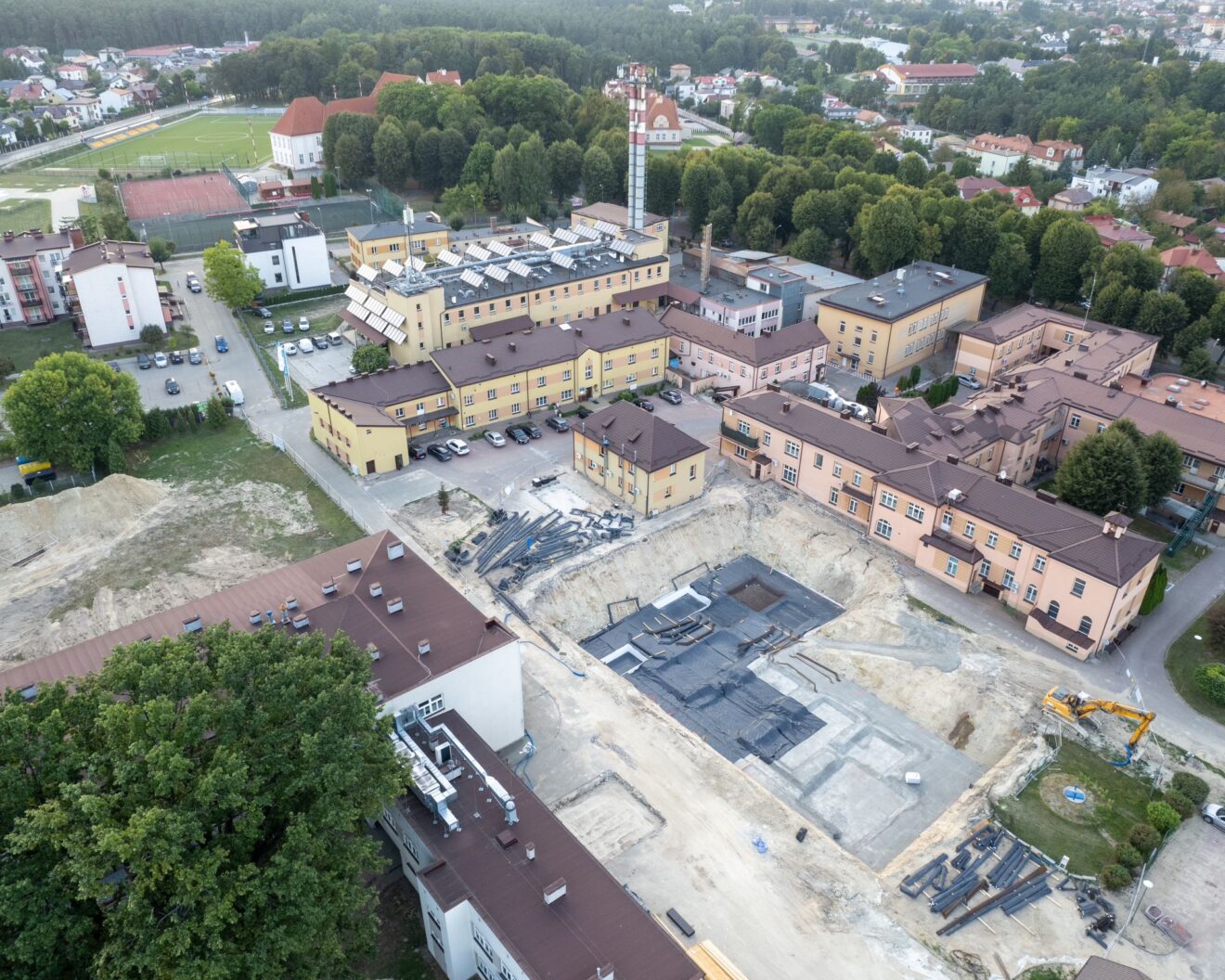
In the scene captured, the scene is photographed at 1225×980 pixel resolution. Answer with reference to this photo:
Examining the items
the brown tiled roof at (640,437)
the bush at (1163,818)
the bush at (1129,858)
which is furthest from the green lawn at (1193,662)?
the brown tiled roof at (640,437)

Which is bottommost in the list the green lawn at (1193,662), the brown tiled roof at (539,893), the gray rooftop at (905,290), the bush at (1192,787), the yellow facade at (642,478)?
the green lawn at (1193,662)

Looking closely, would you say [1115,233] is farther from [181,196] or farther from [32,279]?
[181,196]

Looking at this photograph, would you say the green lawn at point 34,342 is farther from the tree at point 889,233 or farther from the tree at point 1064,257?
the tree at point 1064,257

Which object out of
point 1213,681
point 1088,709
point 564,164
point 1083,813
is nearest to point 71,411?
point 1083,813

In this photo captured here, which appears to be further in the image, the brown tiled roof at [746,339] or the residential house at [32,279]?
the residential house at [32,279]

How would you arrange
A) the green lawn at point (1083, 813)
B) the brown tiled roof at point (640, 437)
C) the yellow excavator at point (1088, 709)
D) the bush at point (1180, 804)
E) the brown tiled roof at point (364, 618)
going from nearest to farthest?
the brown tiled roof at point (364, 618) → the green lawn at point (1083, 813) → the bush at point (1180, 804) → the yellow excavator at point (1088, 709) → the brown tiled roof at point (640, 437)
